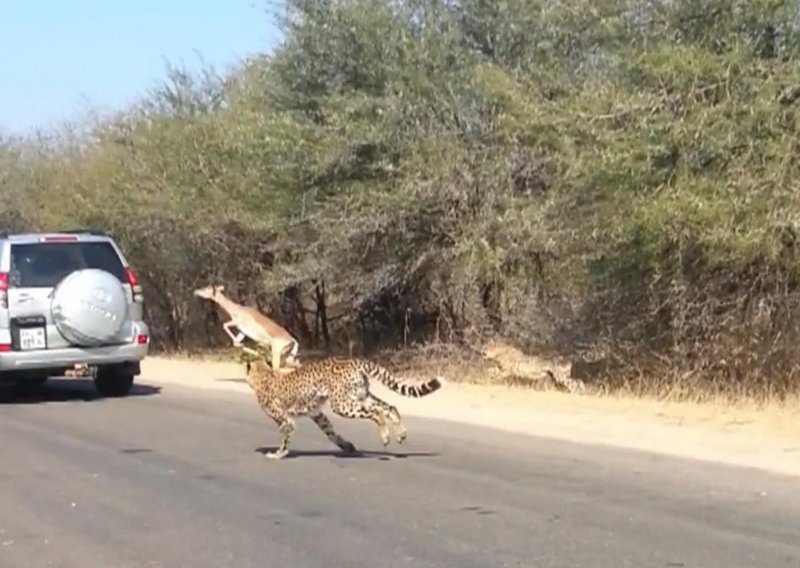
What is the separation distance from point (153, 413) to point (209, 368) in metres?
8.35

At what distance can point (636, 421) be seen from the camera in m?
16.3

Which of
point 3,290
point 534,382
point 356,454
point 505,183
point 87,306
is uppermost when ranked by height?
point 505,183

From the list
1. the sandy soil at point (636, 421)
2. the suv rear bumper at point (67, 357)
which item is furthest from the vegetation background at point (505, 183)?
the suv rear bumper at point (67, 357)

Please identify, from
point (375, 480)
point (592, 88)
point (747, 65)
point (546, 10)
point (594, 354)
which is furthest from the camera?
point (594, 354)

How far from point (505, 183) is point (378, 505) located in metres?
12.4

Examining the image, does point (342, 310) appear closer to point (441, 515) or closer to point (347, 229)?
point (347, 229)

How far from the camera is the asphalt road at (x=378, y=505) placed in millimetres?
9188

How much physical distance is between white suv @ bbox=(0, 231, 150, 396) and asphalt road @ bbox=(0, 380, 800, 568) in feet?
11.1

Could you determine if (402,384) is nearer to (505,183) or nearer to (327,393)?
(327,393)

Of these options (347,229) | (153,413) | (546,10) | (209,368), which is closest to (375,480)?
(153,413)

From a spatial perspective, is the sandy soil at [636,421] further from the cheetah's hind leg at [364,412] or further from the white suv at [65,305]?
the white suv at [65,305]

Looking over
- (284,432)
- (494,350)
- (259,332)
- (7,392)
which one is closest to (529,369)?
(494,350)

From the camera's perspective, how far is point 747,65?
1742cm

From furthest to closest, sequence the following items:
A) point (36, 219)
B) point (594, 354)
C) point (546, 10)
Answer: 1. point (36, 219)
2. point (594, 354)
3. point (546, 10)
